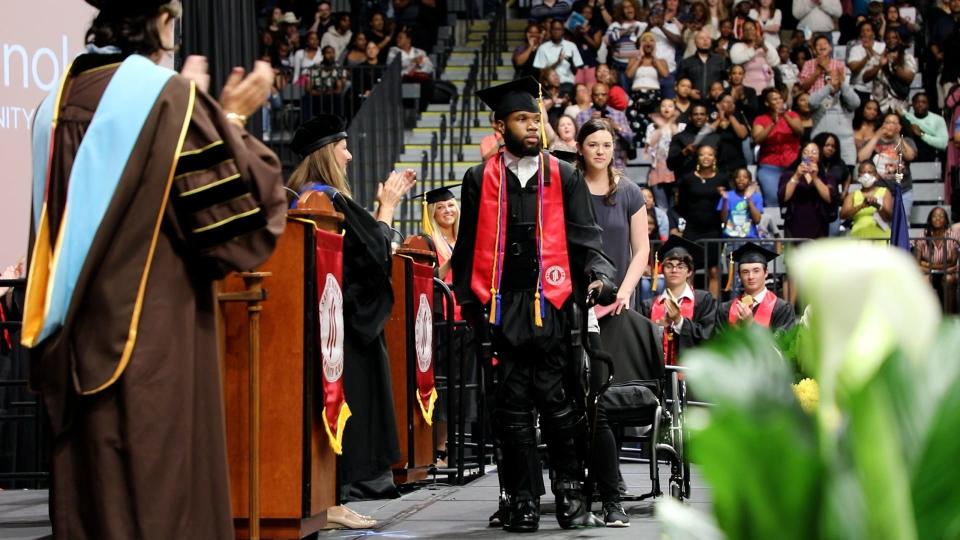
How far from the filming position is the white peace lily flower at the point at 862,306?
2.39 ft

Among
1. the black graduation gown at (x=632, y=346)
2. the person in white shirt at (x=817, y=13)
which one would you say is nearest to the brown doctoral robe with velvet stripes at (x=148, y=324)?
the black graduation gown at (x=632, y=346)

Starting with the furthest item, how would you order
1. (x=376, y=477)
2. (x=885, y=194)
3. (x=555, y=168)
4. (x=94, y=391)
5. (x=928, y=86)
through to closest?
(x=928, y=86) < (x=885, y=194) < (x=376, y=477) < (x=555, y=168) < (x=94, y=391)

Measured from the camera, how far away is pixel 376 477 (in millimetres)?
7543

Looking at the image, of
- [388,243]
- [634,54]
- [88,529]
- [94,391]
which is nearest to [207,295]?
[94,391]

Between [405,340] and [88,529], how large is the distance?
4.50 metres

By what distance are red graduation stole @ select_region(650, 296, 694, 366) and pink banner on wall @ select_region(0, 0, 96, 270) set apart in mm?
4277

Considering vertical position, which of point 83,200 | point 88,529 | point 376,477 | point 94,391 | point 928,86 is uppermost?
point 928,86

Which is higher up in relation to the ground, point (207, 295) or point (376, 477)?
point (207, 295)

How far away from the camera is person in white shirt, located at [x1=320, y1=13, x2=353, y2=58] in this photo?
18625 mm

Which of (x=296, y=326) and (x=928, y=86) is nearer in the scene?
(x=296, y=326)

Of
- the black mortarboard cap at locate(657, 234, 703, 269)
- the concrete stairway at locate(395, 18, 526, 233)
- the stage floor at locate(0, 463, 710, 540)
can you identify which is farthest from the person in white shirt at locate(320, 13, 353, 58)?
the stage floor at locate(0, 463, 710, 540)

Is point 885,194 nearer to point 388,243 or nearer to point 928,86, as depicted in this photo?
point 928,86

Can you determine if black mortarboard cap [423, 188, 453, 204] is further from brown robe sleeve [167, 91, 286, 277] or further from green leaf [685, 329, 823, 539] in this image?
green leaf [685, 329, 823, 539]

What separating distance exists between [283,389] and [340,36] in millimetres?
13823
